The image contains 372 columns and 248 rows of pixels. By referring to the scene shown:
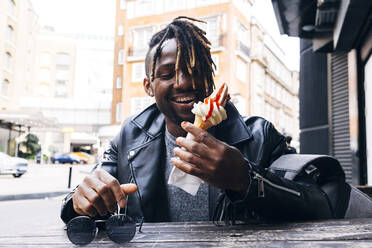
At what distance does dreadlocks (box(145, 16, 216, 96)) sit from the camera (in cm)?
221

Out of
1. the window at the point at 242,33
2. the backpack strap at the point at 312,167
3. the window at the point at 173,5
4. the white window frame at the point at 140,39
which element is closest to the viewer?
the backpack strap at the point at 312,167

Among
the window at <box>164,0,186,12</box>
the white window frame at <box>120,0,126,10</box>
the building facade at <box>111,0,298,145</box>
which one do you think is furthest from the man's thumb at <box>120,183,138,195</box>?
the white window frame at <box>120,0,126,10</box>

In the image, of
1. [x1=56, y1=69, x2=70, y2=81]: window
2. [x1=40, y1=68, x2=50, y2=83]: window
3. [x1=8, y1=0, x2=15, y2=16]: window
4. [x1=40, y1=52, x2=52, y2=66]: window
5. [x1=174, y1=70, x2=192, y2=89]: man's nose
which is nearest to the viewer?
[x1=174, y1=70, x2=192, y2=89]: man's nose

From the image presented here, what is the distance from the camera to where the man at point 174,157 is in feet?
5.32

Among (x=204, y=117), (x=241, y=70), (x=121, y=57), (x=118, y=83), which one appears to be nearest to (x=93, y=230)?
(x=204, y=117)

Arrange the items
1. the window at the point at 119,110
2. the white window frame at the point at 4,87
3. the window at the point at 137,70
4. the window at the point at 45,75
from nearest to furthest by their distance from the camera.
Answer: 1. the white window frame at the point at 4,87
2. the window at the point at 137,70
3. the window at the point at 119,110
4. the window at the point at 45,75

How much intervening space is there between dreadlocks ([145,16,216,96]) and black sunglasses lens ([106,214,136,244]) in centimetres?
102

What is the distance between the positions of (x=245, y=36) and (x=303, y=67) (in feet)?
75.4

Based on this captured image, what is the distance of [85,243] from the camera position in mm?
1438

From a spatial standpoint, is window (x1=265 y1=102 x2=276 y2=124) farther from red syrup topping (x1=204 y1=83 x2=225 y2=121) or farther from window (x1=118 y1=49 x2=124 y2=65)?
red syrup topping (x1=204 y1=83 x2=225 y2=121)

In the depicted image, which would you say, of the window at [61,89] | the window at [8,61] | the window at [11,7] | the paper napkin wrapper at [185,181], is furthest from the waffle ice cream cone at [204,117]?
the window at [61,89]

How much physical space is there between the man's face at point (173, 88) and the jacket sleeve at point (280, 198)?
69 cm

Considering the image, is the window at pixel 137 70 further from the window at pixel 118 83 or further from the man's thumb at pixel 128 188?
the man's thumb at pixel 128 188

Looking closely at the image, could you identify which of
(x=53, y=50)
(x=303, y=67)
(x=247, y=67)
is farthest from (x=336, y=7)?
(x=53, y=50)
